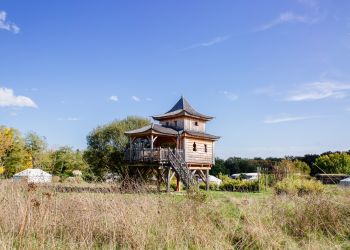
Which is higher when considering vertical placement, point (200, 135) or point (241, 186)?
point (200, 135)

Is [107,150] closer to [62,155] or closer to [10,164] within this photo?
[10,164]

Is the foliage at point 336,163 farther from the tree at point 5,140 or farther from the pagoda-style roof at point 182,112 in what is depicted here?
the tree at point 5,140

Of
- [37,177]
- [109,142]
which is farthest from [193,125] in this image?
[37,177]

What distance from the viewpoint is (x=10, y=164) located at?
3631 centimetres

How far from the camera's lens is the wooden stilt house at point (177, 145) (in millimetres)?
23719

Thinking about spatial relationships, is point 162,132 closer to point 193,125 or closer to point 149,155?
point 149,155

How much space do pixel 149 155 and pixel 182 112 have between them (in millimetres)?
5407

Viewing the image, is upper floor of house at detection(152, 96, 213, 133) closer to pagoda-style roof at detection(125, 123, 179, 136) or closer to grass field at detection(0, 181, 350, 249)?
pagoda-style roof at detection(125, 123, 179, 136)

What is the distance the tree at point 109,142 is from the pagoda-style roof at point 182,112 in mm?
8827

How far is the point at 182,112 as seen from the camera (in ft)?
91.2

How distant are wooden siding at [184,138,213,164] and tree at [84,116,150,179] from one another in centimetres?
1057

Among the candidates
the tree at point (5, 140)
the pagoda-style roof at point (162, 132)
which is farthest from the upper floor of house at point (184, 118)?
the tree at point (5, 140)

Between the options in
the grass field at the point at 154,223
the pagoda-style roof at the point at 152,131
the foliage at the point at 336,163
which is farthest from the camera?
the foliage at the point at 336,163

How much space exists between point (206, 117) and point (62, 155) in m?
20.6
